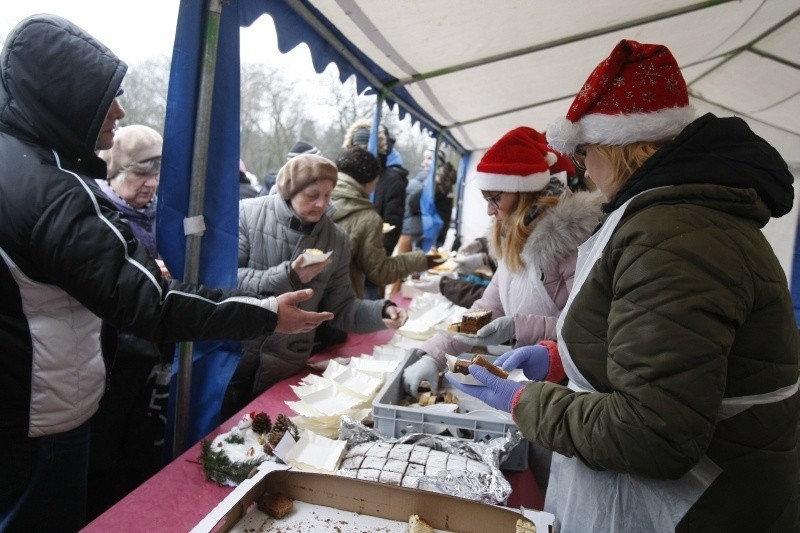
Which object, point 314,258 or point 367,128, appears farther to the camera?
point 367,128

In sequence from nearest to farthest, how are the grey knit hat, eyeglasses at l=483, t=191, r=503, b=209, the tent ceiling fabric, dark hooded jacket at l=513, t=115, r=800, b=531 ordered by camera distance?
1. dark hooded jacket at l=513, t=115, r=800, b=531
2. eyeglasses at l=483, t=191, r=503, b=209
3. the grey knit hat
4. the tent ceiling fabric

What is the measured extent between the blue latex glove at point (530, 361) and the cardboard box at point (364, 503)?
1.82 feet

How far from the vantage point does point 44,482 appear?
145 cm

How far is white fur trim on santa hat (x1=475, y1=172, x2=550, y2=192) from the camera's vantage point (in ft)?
7.09

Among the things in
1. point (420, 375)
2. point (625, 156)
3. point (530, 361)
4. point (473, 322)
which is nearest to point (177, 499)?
point (420, 375)

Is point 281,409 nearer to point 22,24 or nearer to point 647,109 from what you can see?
point 22,24

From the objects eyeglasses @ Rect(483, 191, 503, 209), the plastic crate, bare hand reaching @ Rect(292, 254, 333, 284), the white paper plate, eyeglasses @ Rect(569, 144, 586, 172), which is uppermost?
eyeglasses @ Rect(569, 144, 586, 172)

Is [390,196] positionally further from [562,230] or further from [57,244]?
[57,244]

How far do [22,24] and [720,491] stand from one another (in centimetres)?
201

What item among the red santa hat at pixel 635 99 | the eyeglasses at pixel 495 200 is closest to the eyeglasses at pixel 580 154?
the red santa hat at pixel 635 99

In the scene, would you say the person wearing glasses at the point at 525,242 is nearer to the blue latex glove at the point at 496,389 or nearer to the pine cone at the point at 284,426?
the pine cone at the point at 284,426

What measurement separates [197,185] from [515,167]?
132cm

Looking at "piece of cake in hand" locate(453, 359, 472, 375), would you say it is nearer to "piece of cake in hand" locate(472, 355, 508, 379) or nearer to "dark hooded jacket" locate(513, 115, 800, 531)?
"piece of cake in hand" locate(472, 355, 508, 379)

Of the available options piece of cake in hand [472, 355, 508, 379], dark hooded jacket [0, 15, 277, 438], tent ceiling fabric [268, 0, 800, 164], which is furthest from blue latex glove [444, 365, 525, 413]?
tent ceiling fabric [268, 0, 800, 164]
